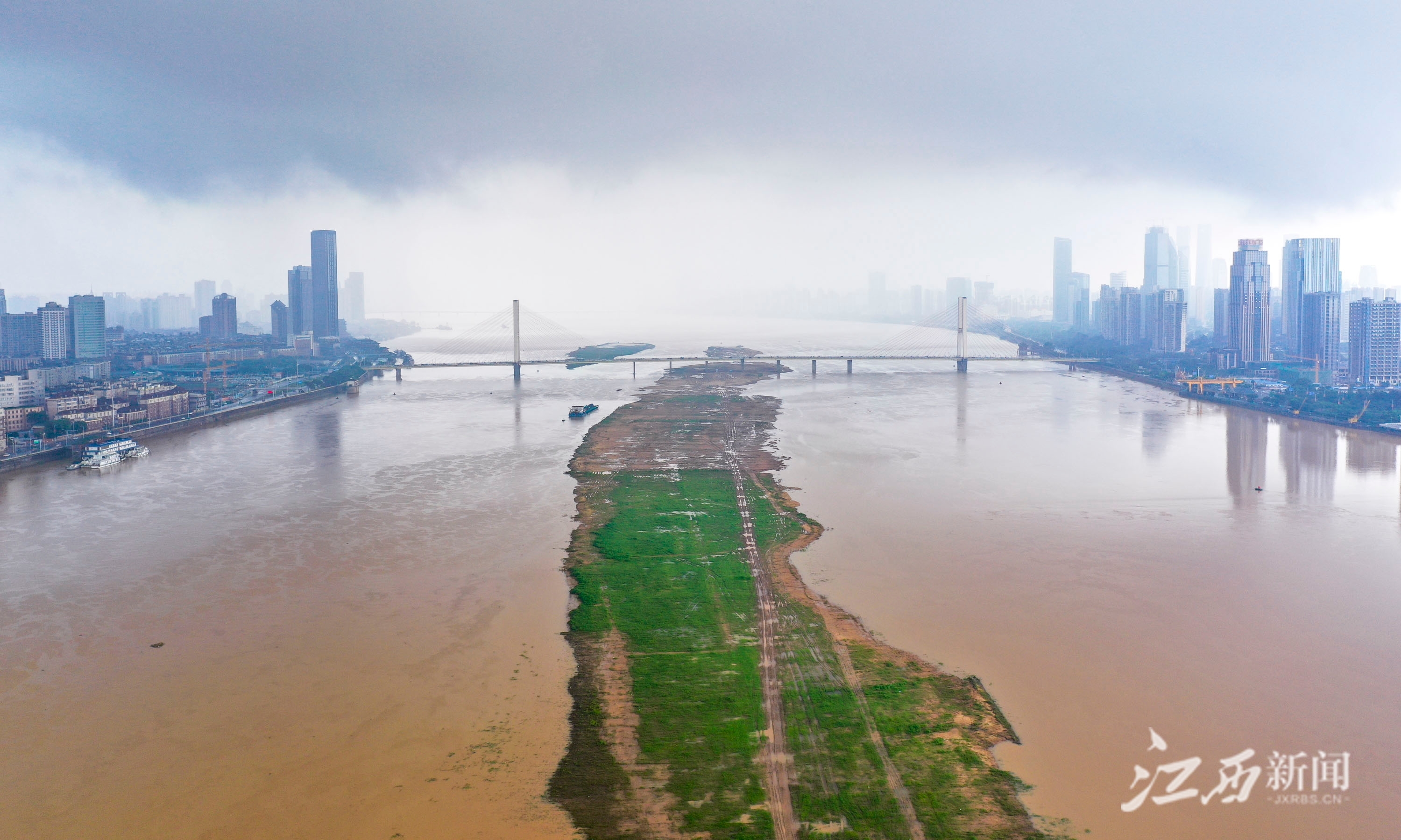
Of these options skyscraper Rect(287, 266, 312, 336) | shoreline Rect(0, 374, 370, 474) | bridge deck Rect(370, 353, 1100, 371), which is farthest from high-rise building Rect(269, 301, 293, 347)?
shoreline Rect(0, 374, 370, 474)

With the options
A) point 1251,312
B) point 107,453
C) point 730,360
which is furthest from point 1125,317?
point 107,453

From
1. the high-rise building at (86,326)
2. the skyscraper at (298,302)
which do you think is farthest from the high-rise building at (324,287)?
the high-rise building at (86,326)

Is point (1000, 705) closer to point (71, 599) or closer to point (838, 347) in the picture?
point (71, 599)

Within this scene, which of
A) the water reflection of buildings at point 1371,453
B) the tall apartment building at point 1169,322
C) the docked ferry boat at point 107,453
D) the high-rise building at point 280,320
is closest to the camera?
the water reflection of buildings at point 1371,453

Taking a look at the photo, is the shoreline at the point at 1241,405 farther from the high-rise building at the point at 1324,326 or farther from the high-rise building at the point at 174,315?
the high-rise building at the point at 174,315

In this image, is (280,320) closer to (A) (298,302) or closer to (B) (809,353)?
(A) (298,302)

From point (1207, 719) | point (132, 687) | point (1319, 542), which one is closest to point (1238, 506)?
point (1319, 542)
